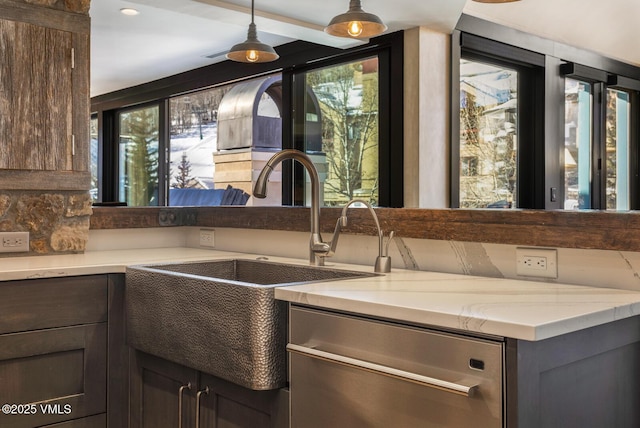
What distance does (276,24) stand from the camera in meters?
4.00

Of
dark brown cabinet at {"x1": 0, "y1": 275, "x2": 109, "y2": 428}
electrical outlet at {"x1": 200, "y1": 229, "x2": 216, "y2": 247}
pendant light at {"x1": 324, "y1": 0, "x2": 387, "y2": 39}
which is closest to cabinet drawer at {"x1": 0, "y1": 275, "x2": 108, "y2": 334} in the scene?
dark brown cabinet at {"x1": 0, "y1": 275, "x2": 109, "y2": 428}

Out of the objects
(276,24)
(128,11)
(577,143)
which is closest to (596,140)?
(577,143)

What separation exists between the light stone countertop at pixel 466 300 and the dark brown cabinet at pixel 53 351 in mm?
62

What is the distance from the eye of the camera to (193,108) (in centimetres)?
686

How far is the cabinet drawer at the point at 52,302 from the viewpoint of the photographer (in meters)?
1.81

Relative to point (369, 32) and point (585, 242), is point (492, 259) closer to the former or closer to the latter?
point (585, 242)

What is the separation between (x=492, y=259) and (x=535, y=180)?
3266 mm

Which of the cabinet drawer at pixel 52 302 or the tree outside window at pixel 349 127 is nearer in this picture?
the cabinet drawer at pixel 52 302

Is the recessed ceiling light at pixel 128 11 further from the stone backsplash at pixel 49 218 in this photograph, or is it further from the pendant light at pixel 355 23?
the stone backsplash at pixel 49 218

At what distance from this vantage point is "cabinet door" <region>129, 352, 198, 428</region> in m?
1.80

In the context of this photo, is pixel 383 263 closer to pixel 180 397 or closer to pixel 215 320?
pixel 215 320

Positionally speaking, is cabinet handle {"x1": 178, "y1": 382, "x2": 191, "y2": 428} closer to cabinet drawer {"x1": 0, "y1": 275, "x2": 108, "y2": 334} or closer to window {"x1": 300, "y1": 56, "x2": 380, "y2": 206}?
cabinet drawer {"x1": 0, "y1": 275, "x2": 108, "y2": 334}

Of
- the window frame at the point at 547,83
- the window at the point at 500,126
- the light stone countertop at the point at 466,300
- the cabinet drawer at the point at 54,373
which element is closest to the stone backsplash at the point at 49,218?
the light stone countertop at the point at 466,300

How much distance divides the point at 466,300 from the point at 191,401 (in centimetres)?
89
